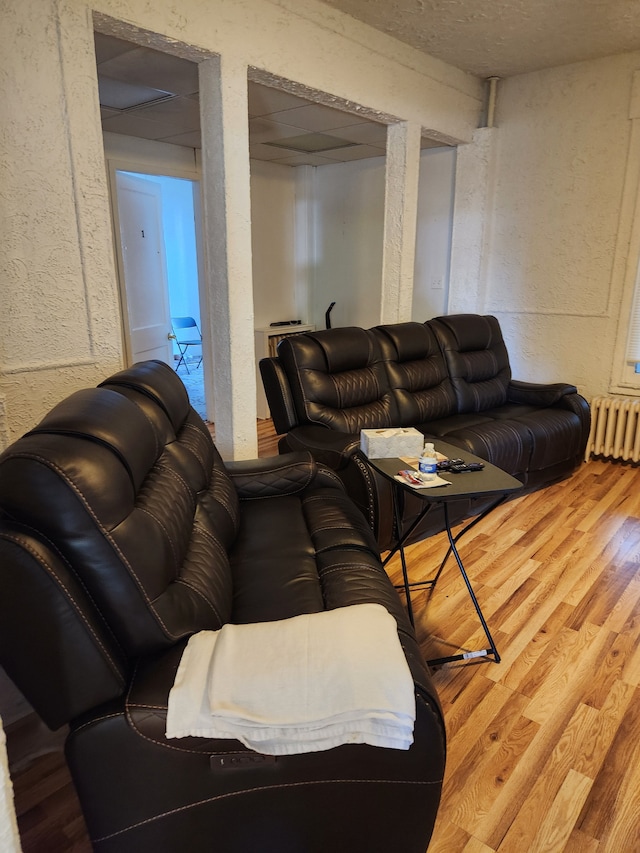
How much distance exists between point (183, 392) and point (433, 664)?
1.43m

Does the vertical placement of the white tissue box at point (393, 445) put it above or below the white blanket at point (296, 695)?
above

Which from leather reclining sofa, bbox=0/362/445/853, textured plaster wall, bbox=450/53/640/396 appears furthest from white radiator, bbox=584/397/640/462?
leather reclining sofa, bbox=0/362/445/853

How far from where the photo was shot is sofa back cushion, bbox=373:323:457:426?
138 inches

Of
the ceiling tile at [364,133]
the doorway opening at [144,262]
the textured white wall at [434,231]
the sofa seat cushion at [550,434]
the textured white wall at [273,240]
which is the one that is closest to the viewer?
the sofa seat cushion at [550,434]

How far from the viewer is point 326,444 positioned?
8.80ft

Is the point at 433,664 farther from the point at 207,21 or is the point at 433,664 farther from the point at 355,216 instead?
the point at 355,216

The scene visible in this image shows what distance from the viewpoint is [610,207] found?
3.89m

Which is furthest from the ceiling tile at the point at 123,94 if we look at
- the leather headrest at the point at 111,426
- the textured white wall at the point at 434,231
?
the leather headrest at the point at 111,426

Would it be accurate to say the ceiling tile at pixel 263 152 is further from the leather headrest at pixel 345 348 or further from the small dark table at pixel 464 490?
the small dark table at pixel 464 490

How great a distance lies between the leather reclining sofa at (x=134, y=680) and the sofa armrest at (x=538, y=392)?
2.95m

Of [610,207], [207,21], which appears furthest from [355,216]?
[207,21]

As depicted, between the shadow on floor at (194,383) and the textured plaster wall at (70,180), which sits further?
the shadow on floor at (194,383)

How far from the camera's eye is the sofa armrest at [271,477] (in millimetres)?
2334

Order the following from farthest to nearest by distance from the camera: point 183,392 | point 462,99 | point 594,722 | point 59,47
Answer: point 462,99 → point 183,392 → point 59,47 → point 594,722
